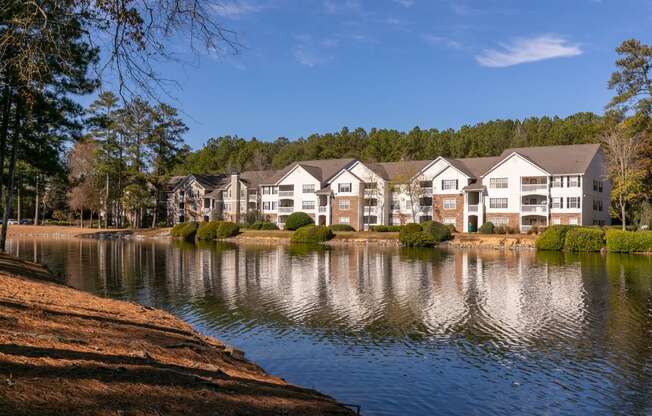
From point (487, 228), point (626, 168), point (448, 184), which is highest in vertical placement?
point (626, 168)

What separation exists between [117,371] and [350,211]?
67.0 metres

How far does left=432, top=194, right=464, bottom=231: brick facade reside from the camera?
67250 millimetres

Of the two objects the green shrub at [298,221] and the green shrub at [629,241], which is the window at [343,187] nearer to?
the green shrub at [298,221]

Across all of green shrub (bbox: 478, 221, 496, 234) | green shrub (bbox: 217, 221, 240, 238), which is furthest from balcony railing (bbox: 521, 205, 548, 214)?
green shrub (bbox: 217, 221, 240, 238)

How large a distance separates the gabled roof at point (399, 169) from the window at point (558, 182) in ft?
55.8

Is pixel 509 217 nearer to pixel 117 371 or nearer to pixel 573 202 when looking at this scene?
pixel 573 202

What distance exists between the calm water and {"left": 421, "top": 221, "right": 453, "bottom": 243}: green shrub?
2220 centimetres

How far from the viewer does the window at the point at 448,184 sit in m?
68.5

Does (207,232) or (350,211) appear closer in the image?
(207,232)

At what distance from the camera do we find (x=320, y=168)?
271ft

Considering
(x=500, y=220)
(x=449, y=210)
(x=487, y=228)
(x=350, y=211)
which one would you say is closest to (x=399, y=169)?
(x=350, y=211)

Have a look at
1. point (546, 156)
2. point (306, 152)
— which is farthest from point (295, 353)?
point (306, 152)

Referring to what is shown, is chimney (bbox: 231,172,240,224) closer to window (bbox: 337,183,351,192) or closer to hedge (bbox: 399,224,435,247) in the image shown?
window (bbox: 337,183,351,192)

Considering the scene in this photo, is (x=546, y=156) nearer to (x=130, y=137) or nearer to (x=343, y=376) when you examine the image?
(x=130, y=137)
